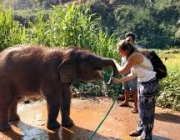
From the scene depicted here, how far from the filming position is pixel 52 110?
662cm

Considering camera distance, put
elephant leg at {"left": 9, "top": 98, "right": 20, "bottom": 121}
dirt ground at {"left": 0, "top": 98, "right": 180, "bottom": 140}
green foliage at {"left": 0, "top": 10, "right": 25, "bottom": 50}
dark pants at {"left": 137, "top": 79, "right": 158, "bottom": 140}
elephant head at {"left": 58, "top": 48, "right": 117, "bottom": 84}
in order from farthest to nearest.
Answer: green foliage at {"left": 0, "top": 10, "right": 25, "bottom": 50} < elephant leg at {"left": 9, "top": 98, "right": 20, "bottom": 121} < dirt ground at {"left": 0, "top": 98, "right": 180, "bottom": 140} < elephant head at {"left": 58, "top": 48, "right": 117, "bottom": 84} < dark pants at {"left": 137, "top": 79, "right": 158, "bottom": 140}

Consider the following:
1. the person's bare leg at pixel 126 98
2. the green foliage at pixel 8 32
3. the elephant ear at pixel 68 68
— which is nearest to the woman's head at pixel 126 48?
the elephant ear at pixel 68 68

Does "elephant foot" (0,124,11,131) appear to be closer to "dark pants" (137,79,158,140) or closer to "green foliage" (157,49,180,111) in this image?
"dark pants" (137,79,158,140)

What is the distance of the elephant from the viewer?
20.9 feet

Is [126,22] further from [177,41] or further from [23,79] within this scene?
[23,79]

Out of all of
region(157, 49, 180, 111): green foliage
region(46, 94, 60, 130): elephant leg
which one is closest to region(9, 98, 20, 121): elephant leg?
region(46, 94, 60, 130): elephant leg

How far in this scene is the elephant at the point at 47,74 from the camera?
637 centimetres

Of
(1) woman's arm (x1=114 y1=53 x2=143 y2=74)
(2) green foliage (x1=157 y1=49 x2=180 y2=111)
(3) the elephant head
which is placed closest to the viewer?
(1) woman's arm (x1=114 y1=53 x2=143 y2=74)

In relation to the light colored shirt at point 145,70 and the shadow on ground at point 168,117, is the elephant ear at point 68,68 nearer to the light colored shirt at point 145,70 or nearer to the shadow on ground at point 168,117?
the light colored shirt at point 145,70

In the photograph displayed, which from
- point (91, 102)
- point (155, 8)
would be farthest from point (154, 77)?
point (155, 8)

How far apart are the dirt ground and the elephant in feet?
0.78

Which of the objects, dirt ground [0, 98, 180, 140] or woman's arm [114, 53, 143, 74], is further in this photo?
dirt ground [0, 98, 180, 140]

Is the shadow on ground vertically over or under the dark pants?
under

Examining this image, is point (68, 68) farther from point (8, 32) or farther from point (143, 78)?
point (8, 32)
